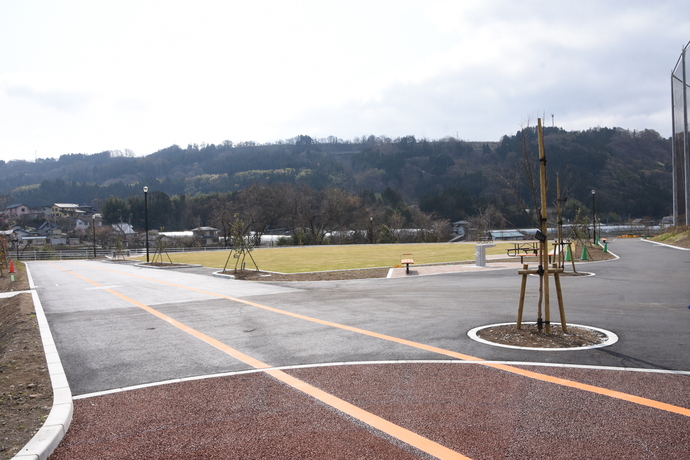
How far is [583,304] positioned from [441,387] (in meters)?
6.63

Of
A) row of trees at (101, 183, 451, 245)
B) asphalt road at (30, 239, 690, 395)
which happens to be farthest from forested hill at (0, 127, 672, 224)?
asphalt road at (30, 239, 690, 395)

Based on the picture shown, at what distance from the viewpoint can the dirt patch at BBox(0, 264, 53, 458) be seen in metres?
3.94

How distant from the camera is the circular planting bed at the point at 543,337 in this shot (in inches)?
253

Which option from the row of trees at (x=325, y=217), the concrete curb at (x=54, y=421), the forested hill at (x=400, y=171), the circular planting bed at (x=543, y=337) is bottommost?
the circular planting bed at (x=543, y=337)

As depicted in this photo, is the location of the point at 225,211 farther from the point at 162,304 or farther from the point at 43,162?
the point at 43,162

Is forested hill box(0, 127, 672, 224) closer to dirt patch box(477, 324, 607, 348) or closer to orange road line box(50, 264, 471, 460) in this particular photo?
dirt patch box(477, 324, 607, 348)

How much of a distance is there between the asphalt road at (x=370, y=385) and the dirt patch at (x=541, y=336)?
37 cm

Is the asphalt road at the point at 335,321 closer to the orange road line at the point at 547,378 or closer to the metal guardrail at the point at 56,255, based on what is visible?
the orange road line at the point at 547,378

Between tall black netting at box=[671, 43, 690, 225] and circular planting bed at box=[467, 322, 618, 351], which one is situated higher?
tall black netting at box=[671, 43, 690, 225]

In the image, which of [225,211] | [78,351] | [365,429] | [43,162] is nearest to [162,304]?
[78,351]

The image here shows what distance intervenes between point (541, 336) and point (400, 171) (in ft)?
403

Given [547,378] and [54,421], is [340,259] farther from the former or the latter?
[54,421]

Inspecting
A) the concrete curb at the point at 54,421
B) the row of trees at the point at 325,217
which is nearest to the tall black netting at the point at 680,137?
the row of trees at the point at 325,217

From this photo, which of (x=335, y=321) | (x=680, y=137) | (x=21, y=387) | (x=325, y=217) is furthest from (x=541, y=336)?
(x=325, y=217)
